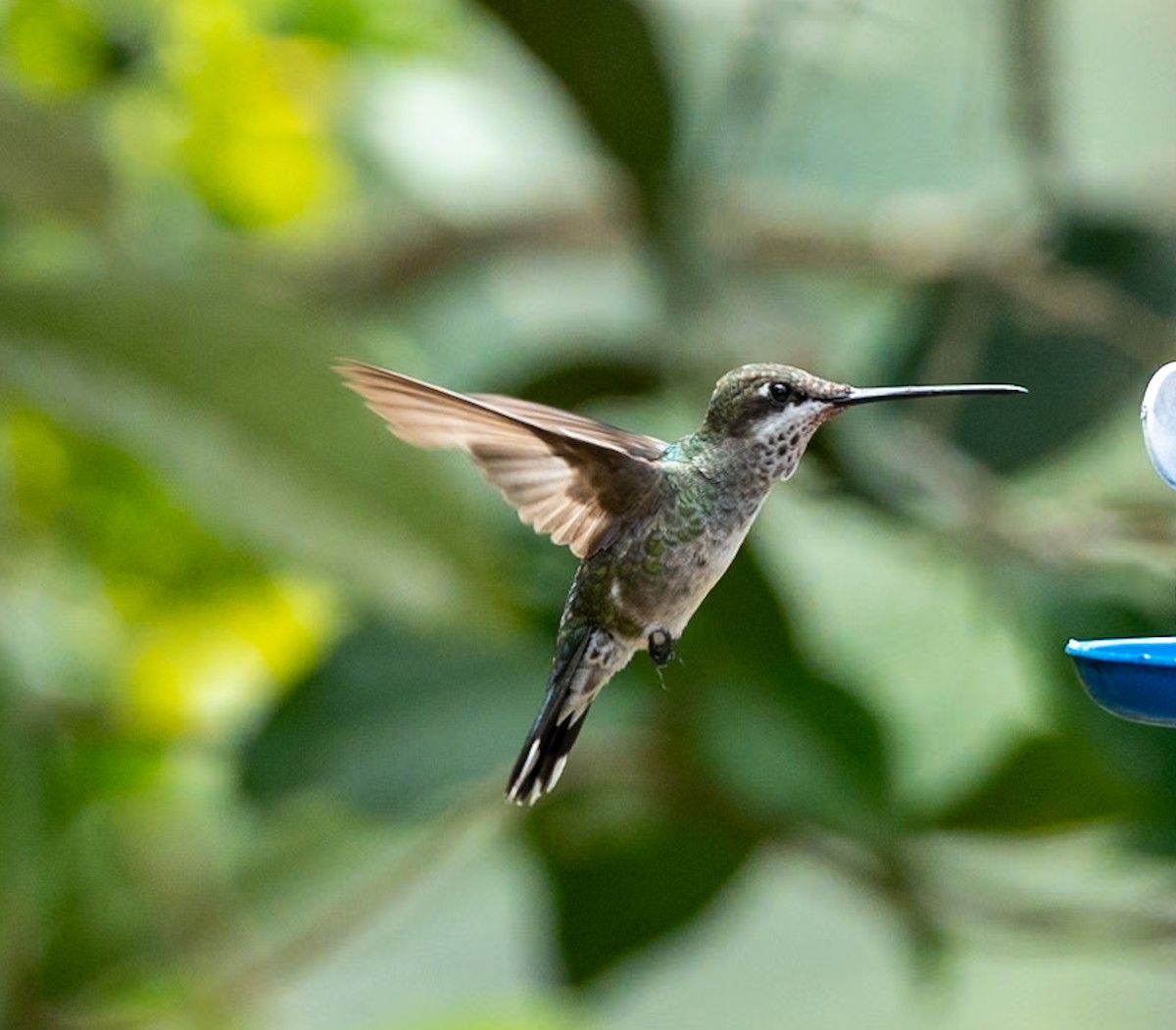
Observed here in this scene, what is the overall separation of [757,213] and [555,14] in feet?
1.88

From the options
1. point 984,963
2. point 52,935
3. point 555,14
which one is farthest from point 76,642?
point 984,963

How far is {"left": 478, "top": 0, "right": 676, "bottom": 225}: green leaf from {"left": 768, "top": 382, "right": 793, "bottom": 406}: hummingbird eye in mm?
721

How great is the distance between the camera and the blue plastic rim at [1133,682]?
1.77ft

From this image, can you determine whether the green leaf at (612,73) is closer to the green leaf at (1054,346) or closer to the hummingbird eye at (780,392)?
the green leaf at (1054,346)

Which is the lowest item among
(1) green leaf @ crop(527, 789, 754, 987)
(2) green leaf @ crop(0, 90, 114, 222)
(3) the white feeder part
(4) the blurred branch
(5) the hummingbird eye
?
(3) the white feeder part

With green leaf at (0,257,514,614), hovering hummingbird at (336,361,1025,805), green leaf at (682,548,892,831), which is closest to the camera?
hovering hummingbird at (336,361,1025,805)

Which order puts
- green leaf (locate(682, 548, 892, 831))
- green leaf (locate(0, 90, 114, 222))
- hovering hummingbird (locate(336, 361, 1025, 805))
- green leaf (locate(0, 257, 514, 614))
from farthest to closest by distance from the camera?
green leaf (locate(0, 90, 114, 222)) < green leaf (locate(682, 548, 892, 831)) < green leaf (locate(0, 257, 514, 614)) < hovering hummingbird (locate(336, 361, 1025, 805))

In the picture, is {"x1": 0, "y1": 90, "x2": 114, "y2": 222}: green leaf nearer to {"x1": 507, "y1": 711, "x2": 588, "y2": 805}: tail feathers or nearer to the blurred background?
the blurred background

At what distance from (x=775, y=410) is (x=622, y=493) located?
0.09m

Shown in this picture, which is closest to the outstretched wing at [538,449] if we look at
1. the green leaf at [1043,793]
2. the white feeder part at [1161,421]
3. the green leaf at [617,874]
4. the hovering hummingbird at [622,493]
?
the hovering hummingbird at [622,493]

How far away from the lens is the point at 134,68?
191cm

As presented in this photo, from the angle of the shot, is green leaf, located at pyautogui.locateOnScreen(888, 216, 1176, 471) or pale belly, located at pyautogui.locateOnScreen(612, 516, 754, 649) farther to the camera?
green leaf, located at pyautogui.locateOnScreen(888, 216, 1176, 471)

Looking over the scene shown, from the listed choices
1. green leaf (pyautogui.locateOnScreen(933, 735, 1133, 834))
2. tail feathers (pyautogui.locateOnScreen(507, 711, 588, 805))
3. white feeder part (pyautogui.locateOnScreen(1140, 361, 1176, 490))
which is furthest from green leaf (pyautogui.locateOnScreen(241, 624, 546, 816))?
white feeder part (pyautogui.locateOnScreen(1140, 361, 1176, 490))

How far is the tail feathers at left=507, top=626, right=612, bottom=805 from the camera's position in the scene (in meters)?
0.62
